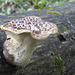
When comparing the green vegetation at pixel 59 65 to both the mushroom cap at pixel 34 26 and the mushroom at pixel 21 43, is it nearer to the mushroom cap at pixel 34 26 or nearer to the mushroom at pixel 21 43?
the mushroom at pixel 21 43

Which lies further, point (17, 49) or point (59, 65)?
point (59, 65)

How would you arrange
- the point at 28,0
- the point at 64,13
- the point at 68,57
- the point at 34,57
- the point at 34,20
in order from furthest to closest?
the point at 28,0 < the point at 64,13 < the point at 68,57 < the point at 34,57 < the point at 34,20

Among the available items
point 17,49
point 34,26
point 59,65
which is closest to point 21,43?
point 17,49

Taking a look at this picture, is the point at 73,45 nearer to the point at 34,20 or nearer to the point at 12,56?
the point at 34,20

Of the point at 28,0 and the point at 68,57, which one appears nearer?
the point at 68,57

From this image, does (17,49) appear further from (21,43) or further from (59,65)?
(59,65)

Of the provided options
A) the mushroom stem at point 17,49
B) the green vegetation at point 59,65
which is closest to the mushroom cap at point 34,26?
the mushroom stem at point 17,49

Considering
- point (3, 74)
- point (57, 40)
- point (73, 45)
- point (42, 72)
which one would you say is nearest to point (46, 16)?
point (57, 40)

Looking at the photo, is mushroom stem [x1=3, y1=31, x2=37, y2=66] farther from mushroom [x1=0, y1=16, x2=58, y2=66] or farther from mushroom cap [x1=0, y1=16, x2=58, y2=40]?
mushroom cap [x1=0, y1=16, x2=58, y2=40]
